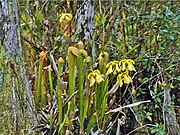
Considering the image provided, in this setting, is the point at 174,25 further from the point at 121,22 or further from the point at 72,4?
the point at 72,4

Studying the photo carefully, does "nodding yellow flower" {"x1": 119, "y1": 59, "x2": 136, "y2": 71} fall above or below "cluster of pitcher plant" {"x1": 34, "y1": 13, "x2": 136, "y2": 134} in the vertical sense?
above

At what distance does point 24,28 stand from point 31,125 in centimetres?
94

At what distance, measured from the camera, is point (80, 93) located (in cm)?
117

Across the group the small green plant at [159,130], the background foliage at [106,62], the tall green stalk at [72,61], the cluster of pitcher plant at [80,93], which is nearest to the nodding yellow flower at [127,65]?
the cluster of pitcher plant at [80,93]

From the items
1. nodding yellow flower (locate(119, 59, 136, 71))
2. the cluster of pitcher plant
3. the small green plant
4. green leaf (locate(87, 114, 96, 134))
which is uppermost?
nodding yellow flower (locate(119, 59, 136, 71))

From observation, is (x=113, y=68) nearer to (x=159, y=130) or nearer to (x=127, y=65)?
(x=127, y=65)

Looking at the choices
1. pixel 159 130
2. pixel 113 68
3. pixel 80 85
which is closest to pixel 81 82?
pixel 80 85

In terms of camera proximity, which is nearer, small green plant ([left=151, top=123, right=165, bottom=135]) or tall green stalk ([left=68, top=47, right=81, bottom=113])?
tall green stalk ([left=68, top=47, right=81, bottom=113])

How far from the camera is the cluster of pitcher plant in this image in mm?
1163

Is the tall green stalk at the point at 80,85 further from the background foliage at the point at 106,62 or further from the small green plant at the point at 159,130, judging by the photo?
the small green plant at the point at 159,130

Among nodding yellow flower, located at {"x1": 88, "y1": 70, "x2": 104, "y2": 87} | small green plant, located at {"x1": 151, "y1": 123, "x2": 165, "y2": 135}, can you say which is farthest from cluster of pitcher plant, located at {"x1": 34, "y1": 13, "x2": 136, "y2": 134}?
small green plant, located at {"x1": 151, "y1": 123, "x2": 165, "y2": 135}

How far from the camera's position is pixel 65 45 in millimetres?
Answer: 1504

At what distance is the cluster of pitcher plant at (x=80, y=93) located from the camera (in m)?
1.16

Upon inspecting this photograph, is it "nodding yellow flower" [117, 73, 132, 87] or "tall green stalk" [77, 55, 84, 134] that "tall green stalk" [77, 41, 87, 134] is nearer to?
"tall green stalk" [77, 55, 84, 134]
